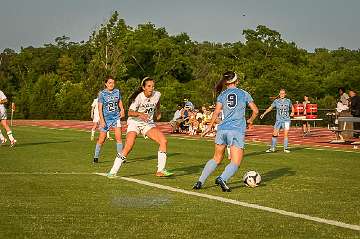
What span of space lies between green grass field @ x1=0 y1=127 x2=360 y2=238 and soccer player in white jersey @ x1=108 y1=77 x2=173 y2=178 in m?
0.41

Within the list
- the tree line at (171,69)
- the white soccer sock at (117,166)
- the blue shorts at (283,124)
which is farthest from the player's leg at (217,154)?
the tree line at (171,69)

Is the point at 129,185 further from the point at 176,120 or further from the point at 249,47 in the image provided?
the point at 249,47

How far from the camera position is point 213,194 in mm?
10102

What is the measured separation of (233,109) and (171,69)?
77.1 metres

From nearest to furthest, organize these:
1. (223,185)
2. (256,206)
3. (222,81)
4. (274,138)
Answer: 1. (256,206)
2. (223,185)
3. (222,81)
4. (274,138)

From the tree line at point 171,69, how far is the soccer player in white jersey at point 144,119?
49528 millimetres

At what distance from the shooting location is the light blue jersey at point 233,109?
10648mm

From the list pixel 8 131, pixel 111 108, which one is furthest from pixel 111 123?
pixel 8 131

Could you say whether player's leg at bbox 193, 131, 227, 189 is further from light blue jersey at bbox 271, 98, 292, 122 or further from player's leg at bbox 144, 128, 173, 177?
light blue jersey at bbox 271, 98, 292, 122

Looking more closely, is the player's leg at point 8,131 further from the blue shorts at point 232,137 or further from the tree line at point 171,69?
the tree line at point 171,69

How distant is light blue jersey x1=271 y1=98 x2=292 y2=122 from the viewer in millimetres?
22502

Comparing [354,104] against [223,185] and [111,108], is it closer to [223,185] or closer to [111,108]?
[111,108]

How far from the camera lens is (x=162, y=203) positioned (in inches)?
354

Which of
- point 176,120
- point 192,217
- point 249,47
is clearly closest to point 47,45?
point 249,47
